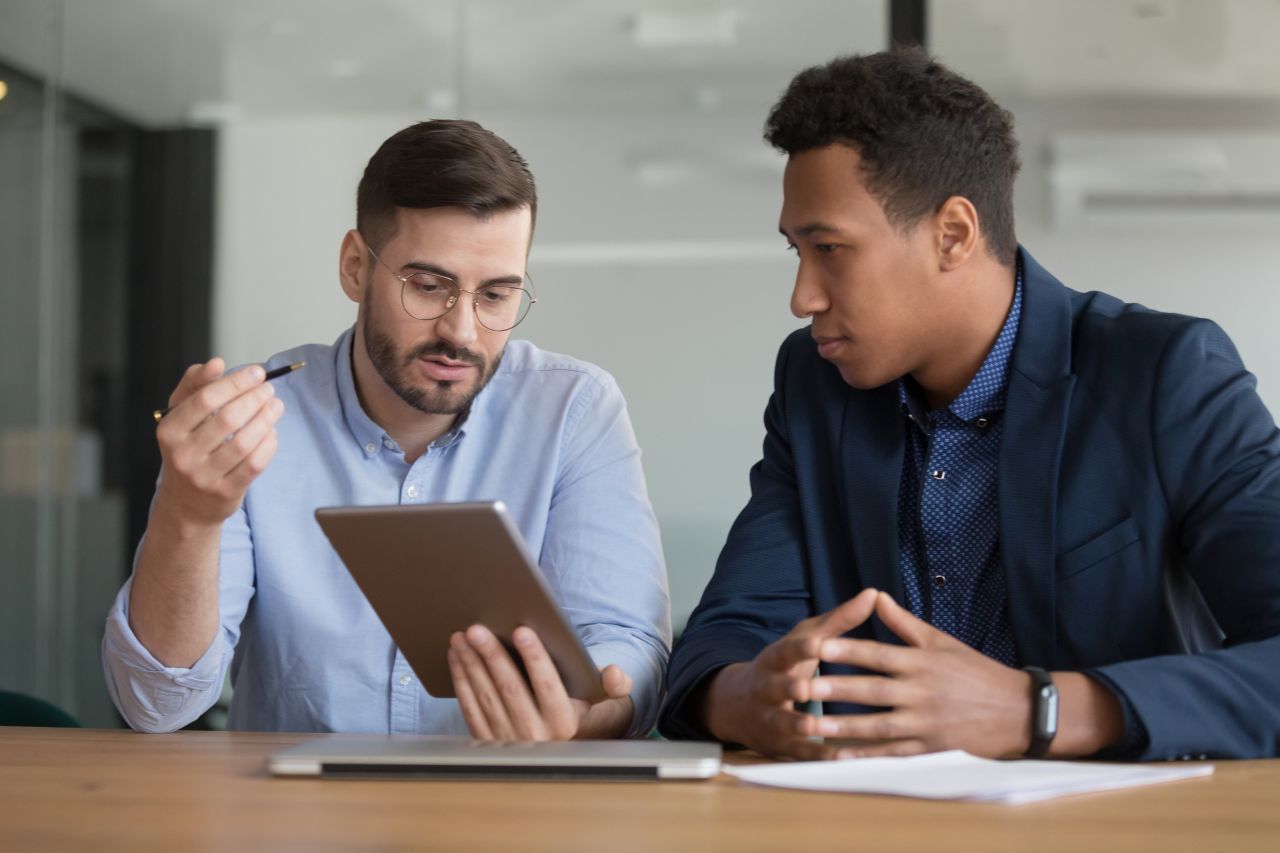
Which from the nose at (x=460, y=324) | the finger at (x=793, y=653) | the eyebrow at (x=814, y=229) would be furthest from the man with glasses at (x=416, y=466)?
the eyebrow at (x=814, y=229)

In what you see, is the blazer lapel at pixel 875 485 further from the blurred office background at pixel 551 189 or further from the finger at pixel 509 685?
the blurred office background at pixel 551 189

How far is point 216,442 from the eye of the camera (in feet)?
4.84

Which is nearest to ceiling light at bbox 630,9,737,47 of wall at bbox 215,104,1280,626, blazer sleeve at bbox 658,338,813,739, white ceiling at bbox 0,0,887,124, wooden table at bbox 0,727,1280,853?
white ceiling at bbox 0,0,887,124

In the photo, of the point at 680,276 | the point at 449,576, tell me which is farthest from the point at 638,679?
the point at 680,276

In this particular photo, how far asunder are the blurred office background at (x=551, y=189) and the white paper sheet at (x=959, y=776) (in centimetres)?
229

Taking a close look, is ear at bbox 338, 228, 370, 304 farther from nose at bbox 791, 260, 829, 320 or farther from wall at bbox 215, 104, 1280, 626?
wall at bbox 215, 104, 1280, 626

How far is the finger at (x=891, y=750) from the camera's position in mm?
1242

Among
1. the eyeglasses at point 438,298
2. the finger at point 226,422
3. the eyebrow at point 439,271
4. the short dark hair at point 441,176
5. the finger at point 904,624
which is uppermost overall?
the short dark hair at point 441,176

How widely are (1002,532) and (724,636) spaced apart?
35 cm

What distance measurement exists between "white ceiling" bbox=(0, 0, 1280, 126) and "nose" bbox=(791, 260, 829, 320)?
6.36 feet

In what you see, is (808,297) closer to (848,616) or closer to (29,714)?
(848,616)

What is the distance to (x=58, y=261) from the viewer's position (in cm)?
384

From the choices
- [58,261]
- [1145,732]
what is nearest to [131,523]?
[58,261]

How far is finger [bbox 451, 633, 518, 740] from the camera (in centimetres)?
139
